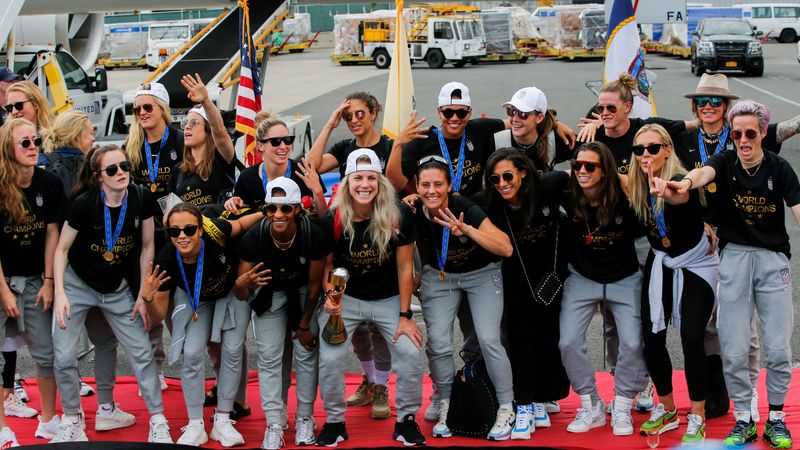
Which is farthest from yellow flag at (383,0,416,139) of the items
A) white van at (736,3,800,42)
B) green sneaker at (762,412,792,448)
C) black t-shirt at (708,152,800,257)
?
white van at (736,3,800,42)

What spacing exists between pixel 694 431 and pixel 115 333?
11.7ft

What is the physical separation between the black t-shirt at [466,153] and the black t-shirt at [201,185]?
130 centimetres

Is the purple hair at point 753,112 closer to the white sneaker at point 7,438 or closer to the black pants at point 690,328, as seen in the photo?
the black pants at point 690,328

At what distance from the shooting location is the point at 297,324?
6.15 m

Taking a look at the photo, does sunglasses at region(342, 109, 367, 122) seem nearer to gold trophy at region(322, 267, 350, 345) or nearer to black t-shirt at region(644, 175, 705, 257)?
gold trophy at region(322, 267, 350, 345)

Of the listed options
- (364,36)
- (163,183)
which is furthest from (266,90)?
(163,183)

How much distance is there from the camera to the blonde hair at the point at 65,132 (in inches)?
267

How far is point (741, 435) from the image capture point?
566 centimetres

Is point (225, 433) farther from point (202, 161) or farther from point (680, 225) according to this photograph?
point (680, 225)

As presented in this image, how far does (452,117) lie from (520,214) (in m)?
0.81

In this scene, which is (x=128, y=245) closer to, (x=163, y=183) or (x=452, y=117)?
(x=163, y=183)

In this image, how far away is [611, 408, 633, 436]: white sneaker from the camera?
6031 millimetres

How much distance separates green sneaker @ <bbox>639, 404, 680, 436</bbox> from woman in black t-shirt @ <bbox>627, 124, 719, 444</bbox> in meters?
0.17

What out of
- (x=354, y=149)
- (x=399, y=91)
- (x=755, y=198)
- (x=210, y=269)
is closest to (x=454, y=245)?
(x=354, y=149)
